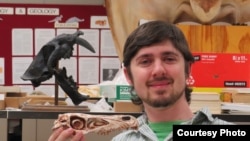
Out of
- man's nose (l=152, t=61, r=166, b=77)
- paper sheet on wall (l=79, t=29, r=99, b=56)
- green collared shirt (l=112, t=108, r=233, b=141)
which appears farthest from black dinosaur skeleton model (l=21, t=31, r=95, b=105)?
paper sheet on wall (l=79, t=29, r=99, b=56)

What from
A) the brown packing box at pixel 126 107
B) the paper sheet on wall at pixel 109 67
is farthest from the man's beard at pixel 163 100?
the paper sheet on wall at pixel 109 67

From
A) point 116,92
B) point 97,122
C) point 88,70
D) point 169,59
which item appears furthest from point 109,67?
point 169,59

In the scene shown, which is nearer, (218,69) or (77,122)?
(77,122)

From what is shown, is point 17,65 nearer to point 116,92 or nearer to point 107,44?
point 107,44

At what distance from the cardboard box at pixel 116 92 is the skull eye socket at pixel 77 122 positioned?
33.0 inches

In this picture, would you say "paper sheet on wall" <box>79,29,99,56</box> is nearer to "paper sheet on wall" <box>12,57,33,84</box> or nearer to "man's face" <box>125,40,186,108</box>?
"paper sheet on wall" <box>12,57,33,84</box>

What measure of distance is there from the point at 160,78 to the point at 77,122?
1.00ft

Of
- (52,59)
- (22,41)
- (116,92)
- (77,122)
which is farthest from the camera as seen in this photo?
(22,41)

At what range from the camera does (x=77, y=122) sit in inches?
51.6

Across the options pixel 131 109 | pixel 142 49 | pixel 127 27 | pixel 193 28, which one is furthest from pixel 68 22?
pixel 142 49

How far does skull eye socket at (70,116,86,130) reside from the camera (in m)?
1.30

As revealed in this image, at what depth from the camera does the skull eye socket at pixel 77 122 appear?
130 centimetres

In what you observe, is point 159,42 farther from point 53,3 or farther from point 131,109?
point 53,3

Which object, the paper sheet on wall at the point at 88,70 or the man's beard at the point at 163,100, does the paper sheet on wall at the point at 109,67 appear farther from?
the man's beard at the point at 163,100
